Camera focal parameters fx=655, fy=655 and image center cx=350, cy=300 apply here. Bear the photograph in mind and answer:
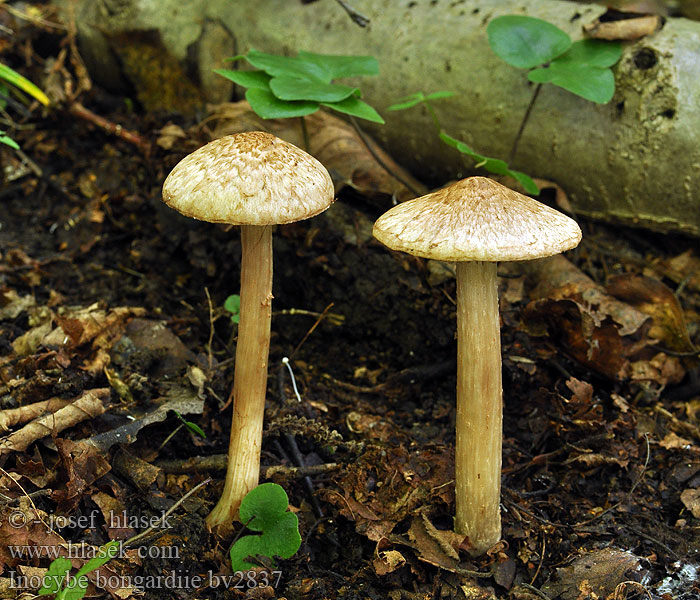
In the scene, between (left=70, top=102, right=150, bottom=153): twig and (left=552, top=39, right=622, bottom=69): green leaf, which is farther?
(left=70, top=102, right=150, bottom=153): twig

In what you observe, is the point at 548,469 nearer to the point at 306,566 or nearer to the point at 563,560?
the point at 563,560

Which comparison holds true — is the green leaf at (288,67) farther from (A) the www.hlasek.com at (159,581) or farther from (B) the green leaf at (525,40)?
(A) the www.hlasek.com at (159,581)

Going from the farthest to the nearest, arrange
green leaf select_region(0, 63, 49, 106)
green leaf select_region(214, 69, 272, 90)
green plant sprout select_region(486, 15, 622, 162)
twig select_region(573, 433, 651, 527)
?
green leaf select_region(0, 63, 49, 106), green plant sprout select_region(486, 15, 622, 162), green leaf select_region(214, 69, 272, 90), twig select_region(573, 433, 651, 527)

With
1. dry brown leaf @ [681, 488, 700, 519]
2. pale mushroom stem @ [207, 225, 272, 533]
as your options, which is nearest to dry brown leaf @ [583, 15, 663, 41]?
pale mushroom stem @ [207, 225, 272, 533]

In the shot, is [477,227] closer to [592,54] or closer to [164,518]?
[164,518]

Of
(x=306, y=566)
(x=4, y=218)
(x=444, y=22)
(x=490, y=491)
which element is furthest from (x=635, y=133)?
(x=4, y=218)

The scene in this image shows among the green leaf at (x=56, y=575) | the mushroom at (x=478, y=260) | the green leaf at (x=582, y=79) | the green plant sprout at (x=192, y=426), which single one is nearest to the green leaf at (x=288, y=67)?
the green leaf at (x=582, y=79)

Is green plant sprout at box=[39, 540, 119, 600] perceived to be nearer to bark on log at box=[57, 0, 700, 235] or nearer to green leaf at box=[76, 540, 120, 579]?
green leaf at box=[76, 540, 120, 579]
